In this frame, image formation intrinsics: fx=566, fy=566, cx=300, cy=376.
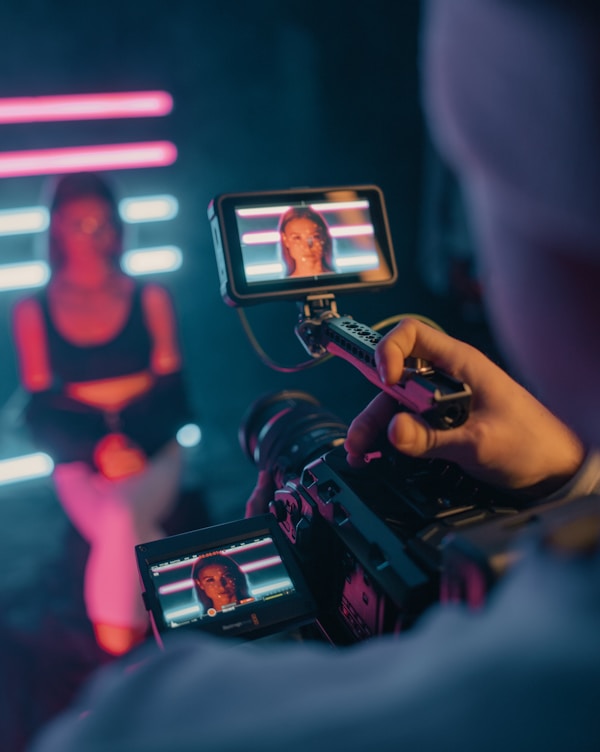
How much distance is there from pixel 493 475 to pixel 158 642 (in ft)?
1.52

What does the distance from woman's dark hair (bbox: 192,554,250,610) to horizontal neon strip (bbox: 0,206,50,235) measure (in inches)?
94.9

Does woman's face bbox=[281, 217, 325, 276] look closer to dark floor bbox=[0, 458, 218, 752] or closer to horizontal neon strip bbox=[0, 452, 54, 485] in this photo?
dark floor bbox=[0, 458, 218, 752]

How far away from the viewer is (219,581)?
731 mm

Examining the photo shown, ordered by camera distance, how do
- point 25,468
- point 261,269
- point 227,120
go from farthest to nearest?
point 227,120 → point 25,468 → point 261,269

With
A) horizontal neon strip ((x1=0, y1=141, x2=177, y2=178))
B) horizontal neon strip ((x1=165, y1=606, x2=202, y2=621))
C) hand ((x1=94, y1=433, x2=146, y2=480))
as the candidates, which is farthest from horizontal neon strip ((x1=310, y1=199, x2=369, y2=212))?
horizontal neon strip ((x1=0, y1=141, x2=177, y2=178))

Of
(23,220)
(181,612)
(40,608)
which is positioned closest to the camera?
(181,612)

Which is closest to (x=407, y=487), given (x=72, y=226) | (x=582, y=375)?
(x=582, y=375)

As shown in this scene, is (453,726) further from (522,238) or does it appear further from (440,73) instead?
(440,73)

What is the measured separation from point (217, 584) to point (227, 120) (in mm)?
2801

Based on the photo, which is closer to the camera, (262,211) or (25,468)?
(262,211)

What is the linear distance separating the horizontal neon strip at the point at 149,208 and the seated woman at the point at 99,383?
50 cm

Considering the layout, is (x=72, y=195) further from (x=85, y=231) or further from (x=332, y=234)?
(x=332, y=234)

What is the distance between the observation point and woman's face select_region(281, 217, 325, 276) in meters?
0.93

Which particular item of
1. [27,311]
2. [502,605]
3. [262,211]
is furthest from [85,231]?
[502,605]
